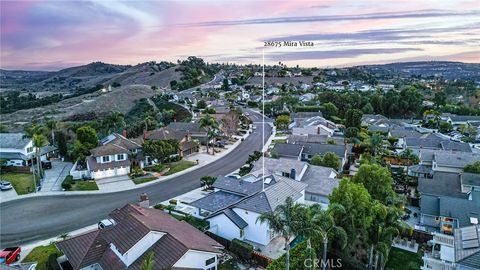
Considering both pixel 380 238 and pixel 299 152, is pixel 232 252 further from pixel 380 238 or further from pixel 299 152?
pixel 299 152

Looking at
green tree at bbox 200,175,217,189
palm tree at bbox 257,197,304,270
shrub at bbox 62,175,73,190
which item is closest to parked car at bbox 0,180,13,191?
shrub at bbox 62,175,73,190

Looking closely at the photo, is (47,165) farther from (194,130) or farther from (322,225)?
(322,225)

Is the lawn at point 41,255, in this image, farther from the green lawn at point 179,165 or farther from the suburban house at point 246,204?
the green lawn at point 179,165

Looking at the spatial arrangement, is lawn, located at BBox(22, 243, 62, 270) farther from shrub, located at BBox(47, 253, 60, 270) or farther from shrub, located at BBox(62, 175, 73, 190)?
shrub, located at BBox(62, 175, 73, 190)

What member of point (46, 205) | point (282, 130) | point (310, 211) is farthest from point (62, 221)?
point (282, 130)

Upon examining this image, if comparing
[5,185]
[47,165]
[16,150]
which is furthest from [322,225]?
[16,150]
